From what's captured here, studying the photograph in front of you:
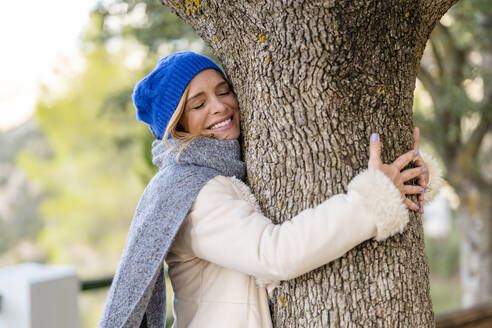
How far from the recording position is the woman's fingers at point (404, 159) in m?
1.45

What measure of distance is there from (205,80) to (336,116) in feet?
1.69

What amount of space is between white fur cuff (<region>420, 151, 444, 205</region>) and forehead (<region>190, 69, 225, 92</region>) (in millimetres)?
735

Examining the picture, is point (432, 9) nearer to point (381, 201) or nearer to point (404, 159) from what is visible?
point (404, 159)

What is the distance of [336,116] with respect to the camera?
142 centimetres

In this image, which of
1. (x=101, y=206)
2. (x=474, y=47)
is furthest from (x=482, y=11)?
(x=101, y=206)

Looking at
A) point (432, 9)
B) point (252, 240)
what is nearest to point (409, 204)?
point (252, 240)

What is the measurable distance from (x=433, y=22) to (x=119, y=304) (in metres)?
1.33

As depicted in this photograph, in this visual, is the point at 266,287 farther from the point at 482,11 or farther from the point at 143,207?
the point at 482,11

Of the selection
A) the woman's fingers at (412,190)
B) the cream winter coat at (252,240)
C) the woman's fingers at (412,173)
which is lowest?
the cream winter coat at (252,240)

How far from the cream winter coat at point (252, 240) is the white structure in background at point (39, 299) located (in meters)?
1.44

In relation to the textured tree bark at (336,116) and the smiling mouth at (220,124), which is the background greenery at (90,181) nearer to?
the smiling mouth at (220,124)

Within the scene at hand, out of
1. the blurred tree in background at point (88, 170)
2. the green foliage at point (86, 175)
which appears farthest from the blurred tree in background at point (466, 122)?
the green foliage at point (86, 175)

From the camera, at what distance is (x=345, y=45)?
1379 millimetres

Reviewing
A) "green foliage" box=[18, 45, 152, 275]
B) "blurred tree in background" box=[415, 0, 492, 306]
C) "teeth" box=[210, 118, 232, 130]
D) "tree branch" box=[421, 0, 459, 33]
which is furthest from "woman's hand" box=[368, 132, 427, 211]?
"green foliage" box=[18, 45, 152, 275]
